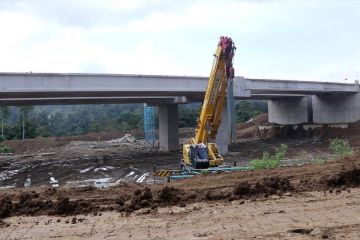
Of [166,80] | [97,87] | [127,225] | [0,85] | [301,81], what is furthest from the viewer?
[301,81]

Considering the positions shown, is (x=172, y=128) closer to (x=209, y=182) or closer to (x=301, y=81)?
(x=301, y=81)

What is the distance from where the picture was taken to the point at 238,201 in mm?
9086

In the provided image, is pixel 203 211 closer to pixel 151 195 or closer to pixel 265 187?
pixel 151 195

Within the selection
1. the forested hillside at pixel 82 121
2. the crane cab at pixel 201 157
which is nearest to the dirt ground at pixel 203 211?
the crane cab at pixel 201 157

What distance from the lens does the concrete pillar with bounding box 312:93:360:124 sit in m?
52.8

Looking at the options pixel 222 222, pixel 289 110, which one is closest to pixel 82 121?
pixel 289 110

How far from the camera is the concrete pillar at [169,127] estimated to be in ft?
152

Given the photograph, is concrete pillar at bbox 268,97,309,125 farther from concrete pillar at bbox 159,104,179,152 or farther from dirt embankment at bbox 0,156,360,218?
dirt embankment at bbox 0,156,360,218

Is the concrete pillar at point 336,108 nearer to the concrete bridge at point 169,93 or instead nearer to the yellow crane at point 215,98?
the concrete bridge at point 169,93

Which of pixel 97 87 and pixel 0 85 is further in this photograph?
pixel 97 87

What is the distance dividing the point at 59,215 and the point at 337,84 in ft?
152

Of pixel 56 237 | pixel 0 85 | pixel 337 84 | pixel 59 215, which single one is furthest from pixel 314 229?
pixel 337 84

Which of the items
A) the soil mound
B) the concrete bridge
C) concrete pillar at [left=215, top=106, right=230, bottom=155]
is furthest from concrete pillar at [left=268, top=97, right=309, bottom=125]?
the soil mound

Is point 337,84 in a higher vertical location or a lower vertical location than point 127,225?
higher
